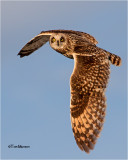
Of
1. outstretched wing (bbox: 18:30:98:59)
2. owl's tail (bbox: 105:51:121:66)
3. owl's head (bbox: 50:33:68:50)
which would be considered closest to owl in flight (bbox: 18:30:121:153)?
owl's tail (bbox: 105:51:121:66)

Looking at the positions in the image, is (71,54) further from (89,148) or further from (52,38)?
(89,148)

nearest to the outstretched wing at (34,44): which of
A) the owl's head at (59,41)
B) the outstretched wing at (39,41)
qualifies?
the outstretched wing at (39,41)

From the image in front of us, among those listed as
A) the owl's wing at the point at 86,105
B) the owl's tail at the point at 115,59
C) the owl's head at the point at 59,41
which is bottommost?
the owl's wing at the point at 86,105

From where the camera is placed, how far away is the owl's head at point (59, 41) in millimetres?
15641

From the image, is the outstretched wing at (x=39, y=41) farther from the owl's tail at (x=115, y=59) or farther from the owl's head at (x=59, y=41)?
the owl's tail at (x=115, y=59)

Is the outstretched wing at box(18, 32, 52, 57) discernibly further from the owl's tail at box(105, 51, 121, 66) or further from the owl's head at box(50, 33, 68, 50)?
the owl's tail at box(105, 51, 121, 66)

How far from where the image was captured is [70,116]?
45.5 ft

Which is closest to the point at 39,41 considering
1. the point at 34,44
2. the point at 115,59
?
the point at 34,44

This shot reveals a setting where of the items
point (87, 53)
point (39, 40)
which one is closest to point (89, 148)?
point (87, 53)

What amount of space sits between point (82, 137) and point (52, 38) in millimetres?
4029

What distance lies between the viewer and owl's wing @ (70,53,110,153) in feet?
45.1

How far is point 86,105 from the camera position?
1384 cm

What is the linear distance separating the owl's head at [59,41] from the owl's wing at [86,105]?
1778mm

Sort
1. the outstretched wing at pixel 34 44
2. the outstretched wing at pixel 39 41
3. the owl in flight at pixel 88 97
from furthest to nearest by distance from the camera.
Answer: the outstretched wing at pixel 34 44 → the outstretched wing at pixel 39 41 → the owl in flight at pixel 88 97
